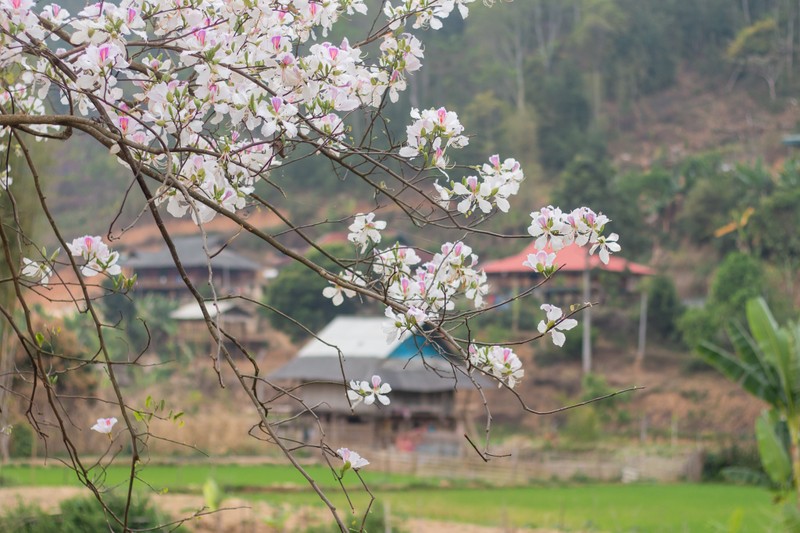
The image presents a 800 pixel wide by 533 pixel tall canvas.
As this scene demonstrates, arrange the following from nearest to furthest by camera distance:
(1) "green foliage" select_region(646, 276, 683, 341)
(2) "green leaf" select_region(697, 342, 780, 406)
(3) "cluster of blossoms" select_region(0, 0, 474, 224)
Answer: (3) "cluster of blossoms" select_region(0, 0, 474, 224), (2) "green leaf" select_region(697, 342, 780, 406), (1) "green foliage" select_region(646, 276, 683, 341)

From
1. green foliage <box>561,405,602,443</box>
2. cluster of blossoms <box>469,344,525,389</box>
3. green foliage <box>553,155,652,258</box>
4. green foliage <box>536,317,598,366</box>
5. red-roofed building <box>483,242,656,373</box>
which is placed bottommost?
cluster of blossoms <box>469,344,525,389</box>

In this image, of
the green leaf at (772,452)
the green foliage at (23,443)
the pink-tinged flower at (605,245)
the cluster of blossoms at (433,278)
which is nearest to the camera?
the pink-tinged flower at (605,245)

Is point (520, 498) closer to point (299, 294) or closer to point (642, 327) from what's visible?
point (299, 294)

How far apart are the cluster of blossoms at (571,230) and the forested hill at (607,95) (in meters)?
35.2

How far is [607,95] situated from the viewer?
47.4 meters

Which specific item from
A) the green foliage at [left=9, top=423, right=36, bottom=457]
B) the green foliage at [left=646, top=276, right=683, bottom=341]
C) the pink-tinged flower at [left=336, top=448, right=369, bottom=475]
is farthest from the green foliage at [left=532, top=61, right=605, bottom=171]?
the pink-tinged flower at [left=336, top=448, right=369, bottom=475]

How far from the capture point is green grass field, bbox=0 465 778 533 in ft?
47.5

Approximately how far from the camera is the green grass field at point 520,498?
14484 mm

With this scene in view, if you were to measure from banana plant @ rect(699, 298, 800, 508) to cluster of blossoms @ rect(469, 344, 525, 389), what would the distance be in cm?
891

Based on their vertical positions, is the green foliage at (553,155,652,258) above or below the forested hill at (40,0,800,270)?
below

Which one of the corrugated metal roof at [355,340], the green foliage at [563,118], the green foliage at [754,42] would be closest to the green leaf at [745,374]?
the corrugated metal roof at [355,340]

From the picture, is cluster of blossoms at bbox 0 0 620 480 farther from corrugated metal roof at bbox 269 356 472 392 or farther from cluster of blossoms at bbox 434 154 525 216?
corrugated metal roof at bbox 269 356 472 392

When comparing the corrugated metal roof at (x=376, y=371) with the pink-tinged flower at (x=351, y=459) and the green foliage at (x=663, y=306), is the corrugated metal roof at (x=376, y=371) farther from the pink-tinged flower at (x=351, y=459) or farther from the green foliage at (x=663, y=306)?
the pink-tinged flower at (x=351, y=459)

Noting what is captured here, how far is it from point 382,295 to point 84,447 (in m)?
20.4
